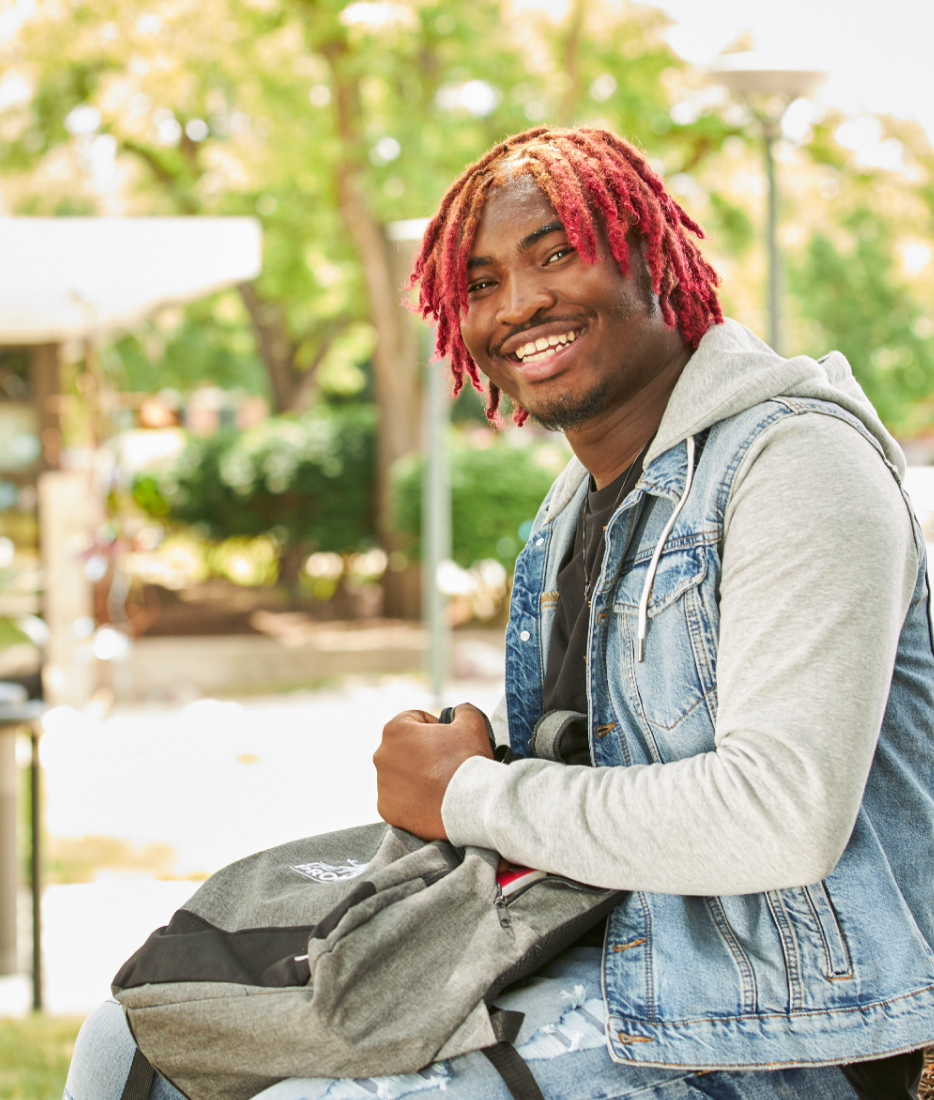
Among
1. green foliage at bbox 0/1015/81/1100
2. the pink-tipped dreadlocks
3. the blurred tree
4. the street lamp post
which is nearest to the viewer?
the pink-tipped dreadlocks

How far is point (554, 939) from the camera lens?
1.48 metres

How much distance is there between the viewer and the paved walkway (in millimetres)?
4887

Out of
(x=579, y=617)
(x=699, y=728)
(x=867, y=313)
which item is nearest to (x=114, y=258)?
(x=579, y=617)

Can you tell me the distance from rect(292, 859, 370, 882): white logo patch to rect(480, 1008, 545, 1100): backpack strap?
0.97 feet

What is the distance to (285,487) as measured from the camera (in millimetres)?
14352

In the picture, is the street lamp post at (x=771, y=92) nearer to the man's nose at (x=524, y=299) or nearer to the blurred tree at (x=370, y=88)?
the blurred tree at (x=370, y=88)

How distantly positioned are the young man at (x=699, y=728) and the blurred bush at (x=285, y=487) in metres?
12.3

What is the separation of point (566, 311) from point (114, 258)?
585cm

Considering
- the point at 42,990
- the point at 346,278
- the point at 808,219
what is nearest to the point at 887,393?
the point at 808,219

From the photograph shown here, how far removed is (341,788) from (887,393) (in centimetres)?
1709

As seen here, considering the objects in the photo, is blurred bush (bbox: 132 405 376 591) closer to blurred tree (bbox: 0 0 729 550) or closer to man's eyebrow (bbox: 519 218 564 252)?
blurred tree (bbox: 0 0 729 550)

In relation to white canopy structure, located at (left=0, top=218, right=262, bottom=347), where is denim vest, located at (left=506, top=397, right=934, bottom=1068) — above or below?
below

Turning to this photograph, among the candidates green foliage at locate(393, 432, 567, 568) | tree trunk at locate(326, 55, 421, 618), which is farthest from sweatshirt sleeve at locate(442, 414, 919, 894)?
tree trunk at locate(326, 55, 421, 618)

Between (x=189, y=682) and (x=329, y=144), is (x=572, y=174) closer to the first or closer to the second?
(x=189, y=682)
